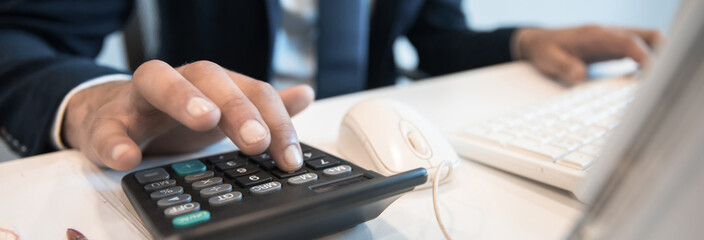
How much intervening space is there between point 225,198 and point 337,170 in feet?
0.20

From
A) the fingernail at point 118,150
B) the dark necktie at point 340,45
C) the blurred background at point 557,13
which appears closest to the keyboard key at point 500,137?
the fingernail at point 118,150

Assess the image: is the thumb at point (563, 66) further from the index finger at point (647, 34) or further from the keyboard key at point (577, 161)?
the keyboard key at point (577, 161)

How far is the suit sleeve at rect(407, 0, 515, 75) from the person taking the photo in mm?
841

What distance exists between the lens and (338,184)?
23cm

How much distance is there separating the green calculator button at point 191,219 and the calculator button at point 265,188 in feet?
0.10

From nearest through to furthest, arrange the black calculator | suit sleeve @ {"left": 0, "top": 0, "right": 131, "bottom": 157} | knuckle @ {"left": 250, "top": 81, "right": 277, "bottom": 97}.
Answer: the black calculator
knuckle @ {"left": 250, "top": 81, "right": 277, "bottom": 97}
suit sleeve @ {"left": 0, "top": 0, "right": 131, "bottom": 157}

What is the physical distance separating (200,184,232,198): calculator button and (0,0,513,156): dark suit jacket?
229 millimetres

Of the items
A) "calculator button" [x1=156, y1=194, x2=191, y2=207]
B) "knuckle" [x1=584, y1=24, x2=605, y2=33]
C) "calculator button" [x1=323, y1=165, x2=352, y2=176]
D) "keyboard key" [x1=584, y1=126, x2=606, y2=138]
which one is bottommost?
"calculator button" [x1=156, y1=194, x2=191, y2=207]

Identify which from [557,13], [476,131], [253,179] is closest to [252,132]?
[253,179]

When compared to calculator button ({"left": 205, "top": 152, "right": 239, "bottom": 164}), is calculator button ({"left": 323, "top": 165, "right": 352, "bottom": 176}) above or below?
above

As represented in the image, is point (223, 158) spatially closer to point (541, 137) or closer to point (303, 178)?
point (303, 178)

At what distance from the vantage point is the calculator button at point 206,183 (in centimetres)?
23

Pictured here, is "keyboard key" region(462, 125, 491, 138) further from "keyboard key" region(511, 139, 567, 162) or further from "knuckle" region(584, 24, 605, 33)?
"knuckle" region(584, 24, 605, 33)

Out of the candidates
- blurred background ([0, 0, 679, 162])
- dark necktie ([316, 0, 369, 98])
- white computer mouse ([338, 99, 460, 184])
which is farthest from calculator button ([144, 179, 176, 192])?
blurred background ([0, 0, 679, 162])
